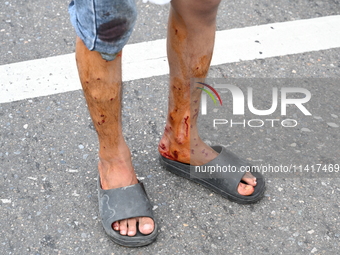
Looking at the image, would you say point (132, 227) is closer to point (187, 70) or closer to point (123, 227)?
point (123, 227)

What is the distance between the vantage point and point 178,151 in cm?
215

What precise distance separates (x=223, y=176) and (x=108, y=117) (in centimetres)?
58

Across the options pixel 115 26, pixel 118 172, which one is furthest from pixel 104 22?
pixel 118 172

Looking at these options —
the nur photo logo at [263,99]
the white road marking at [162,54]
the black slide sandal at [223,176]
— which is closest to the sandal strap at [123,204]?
the black slide sandal at [223,176]

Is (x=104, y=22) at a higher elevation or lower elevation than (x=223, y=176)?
higher

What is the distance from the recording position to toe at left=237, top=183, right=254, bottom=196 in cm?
207

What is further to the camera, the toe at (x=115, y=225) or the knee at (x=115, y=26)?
the toe at (x=115, y=225)

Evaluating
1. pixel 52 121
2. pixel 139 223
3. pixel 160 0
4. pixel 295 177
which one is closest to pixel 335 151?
pixel 295 177

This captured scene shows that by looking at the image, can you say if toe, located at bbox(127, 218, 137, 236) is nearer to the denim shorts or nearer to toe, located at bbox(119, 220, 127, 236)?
toe, located at bbox(119, 220, 127, 236)

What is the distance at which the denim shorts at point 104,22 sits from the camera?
5.05 feet

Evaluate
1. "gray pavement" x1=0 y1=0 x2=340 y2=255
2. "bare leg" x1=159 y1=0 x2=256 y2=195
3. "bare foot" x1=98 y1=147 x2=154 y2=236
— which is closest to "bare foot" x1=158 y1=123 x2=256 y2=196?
"bare leg" x1=159 y1=0 x2=256 y2=195

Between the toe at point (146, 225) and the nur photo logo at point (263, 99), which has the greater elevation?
the nur photo logo at point (263, 99)

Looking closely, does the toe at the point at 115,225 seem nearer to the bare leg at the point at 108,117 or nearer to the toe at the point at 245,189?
the bare leg at the point at 108,117

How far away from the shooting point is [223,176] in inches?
82.7
